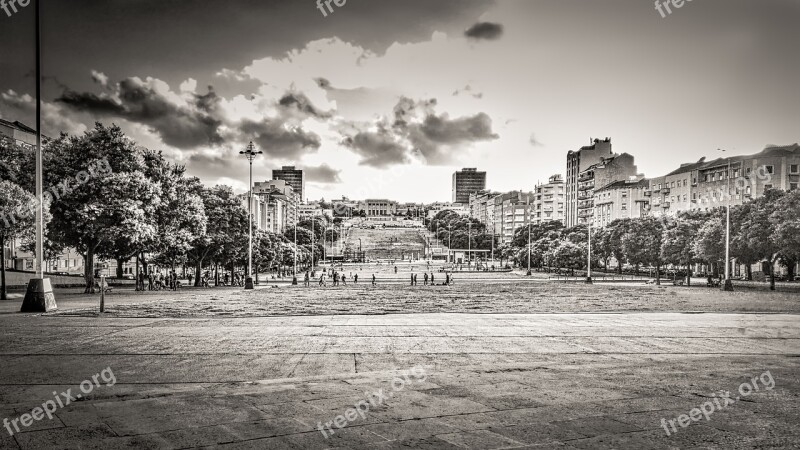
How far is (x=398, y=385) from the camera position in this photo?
1068 centimetres

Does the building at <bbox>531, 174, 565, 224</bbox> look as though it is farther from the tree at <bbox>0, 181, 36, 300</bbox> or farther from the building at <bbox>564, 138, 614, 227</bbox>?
the tree at <bbox>0, 181, 36, 300</bbox>

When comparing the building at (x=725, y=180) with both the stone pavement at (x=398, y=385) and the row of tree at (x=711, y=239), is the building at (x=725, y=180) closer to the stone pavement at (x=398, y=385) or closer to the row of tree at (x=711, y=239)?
the row of tree at (x=711, y=239)

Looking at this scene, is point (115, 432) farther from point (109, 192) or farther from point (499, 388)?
point (109, 192)

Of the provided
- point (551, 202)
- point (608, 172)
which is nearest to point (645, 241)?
point (608, 172)

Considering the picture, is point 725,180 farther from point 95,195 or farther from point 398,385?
point 398,385

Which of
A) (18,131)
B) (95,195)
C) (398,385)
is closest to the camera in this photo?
(398,385)

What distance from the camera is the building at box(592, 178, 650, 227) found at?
132000 millimetres

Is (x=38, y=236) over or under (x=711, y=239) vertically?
over

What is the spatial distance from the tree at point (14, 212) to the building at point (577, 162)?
154 m

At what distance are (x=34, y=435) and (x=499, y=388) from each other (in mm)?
7528

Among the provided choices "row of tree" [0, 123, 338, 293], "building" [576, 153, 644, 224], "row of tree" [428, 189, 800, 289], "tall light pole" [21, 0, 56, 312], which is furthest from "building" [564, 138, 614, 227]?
"tall light pole" [21, 0, 56, 312]

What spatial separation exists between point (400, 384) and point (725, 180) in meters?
106

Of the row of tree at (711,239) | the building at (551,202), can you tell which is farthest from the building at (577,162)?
the row of tree at (711,239)

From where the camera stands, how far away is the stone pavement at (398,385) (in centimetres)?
770
